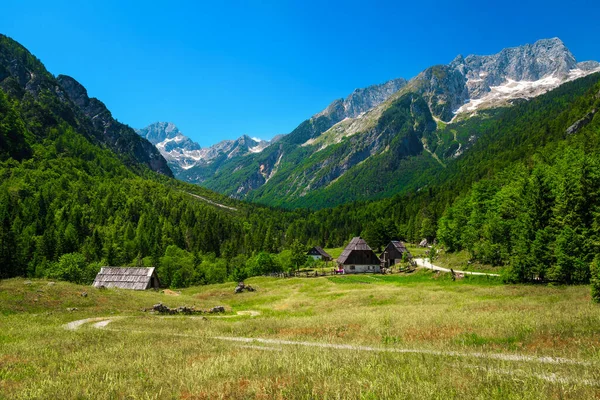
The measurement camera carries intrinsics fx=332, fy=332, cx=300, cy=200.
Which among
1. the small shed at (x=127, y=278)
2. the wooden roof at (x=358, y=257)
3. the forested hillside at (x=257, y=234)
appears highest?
the forested hillside at (x=257, y=234)

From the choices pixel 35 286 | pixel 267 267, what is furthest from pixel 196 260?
pixel 35 286

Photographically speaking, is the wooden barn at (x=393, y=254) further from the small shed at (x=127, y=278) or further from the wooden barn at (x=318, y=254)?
the small shed at (x=127, y=278)

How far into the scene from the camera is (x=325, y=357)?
1372cm

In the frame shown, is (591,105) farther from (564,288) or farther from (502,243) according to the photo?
(564,288)

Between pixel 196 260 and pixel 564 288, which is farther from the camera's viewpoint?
pixel 196 260

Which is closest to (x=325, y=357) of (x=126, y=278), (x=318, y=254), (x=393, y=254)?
(x=126, y=278)

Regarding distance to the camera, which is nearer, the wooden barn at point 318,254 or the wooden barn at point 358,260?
the wooden barn at point 358,260

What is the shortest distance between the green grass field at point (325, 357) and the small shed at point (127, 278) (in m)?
43.4

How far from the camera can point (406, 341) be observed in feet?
63.1

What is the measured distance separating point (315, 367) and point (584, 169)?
165 ft

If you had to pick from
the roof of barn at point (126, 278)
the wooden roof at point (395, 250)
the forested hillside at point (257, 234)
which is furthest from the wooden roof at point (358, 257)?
the roof of barn at point (126, 278)

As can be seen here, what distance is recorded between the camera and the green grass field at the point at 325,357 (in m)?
9.61

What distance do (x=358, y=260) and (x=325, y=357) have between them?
290 ft

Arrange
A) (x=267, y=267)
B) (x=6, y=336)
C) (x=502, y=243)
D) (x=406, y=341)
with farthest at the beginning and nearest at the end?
(x=267, y=267) → (x=502, y=243) → (x=6, y=336) → (x=406, y=341)
